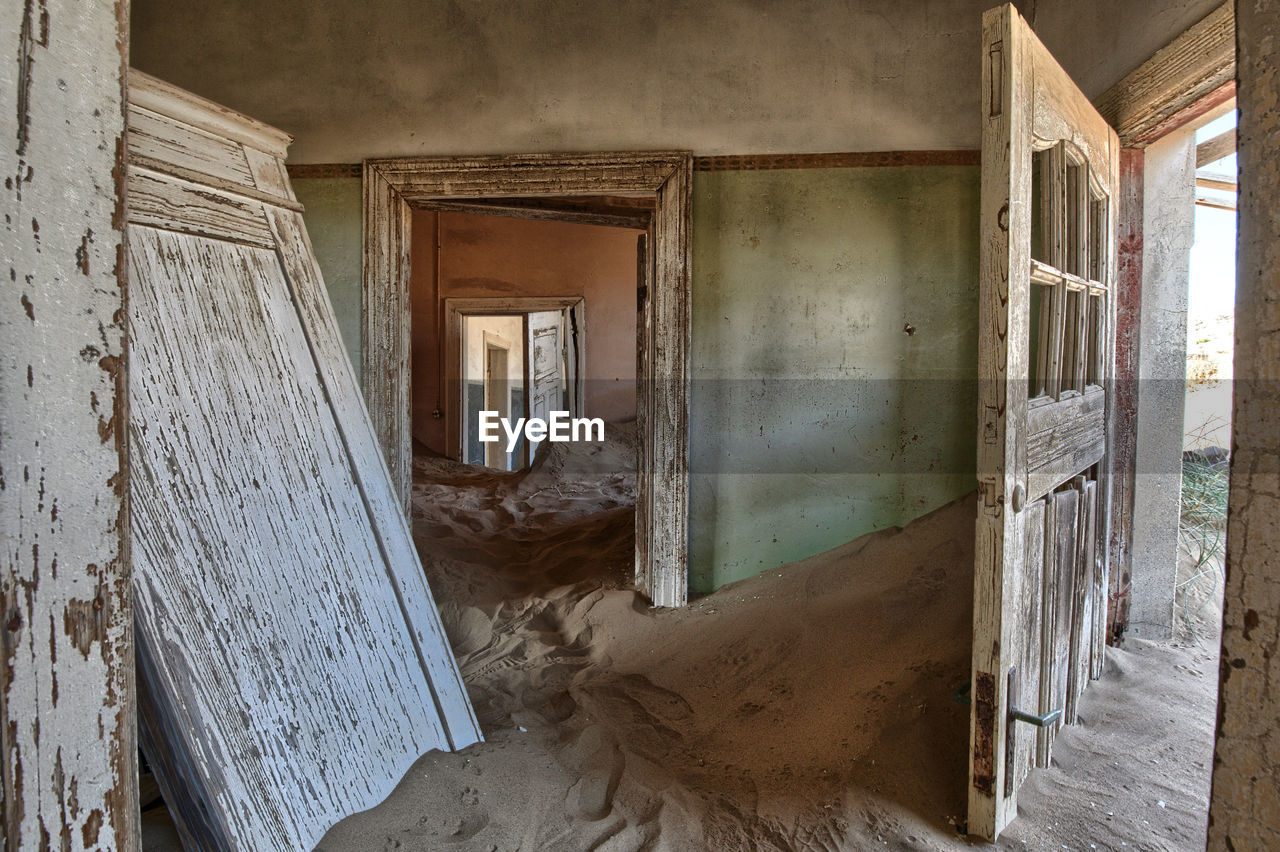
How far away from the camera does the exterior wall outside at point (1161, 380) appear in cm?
297

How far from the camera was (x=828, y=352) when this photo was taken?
3746 millimetres

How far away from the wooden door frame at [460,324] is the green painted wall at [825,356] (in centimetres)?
437

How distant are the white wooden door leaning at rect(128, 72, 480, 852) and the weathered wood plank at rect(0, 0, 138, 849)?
632 millimetres

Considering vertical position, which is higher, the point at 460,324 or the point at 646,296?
the point at 460,324

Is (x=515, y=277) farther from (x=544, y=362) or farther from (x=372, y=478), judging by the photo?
(x=372, y=478)

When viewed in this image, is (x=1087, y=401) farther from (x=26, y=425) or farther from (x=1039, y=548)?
(x=26, y=425)

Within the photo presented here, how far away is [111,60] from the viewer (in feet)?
3.31

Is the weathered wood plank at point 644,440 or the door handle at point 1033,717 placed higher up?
the weathered wood plank at point 644,440

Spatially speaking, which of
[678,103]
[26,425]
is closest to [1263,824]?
[26,425]

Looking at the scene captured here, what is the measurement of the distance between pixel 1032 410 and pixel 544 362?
21.4 ft

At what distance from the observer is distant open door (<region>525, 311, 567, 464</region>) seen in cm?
783
